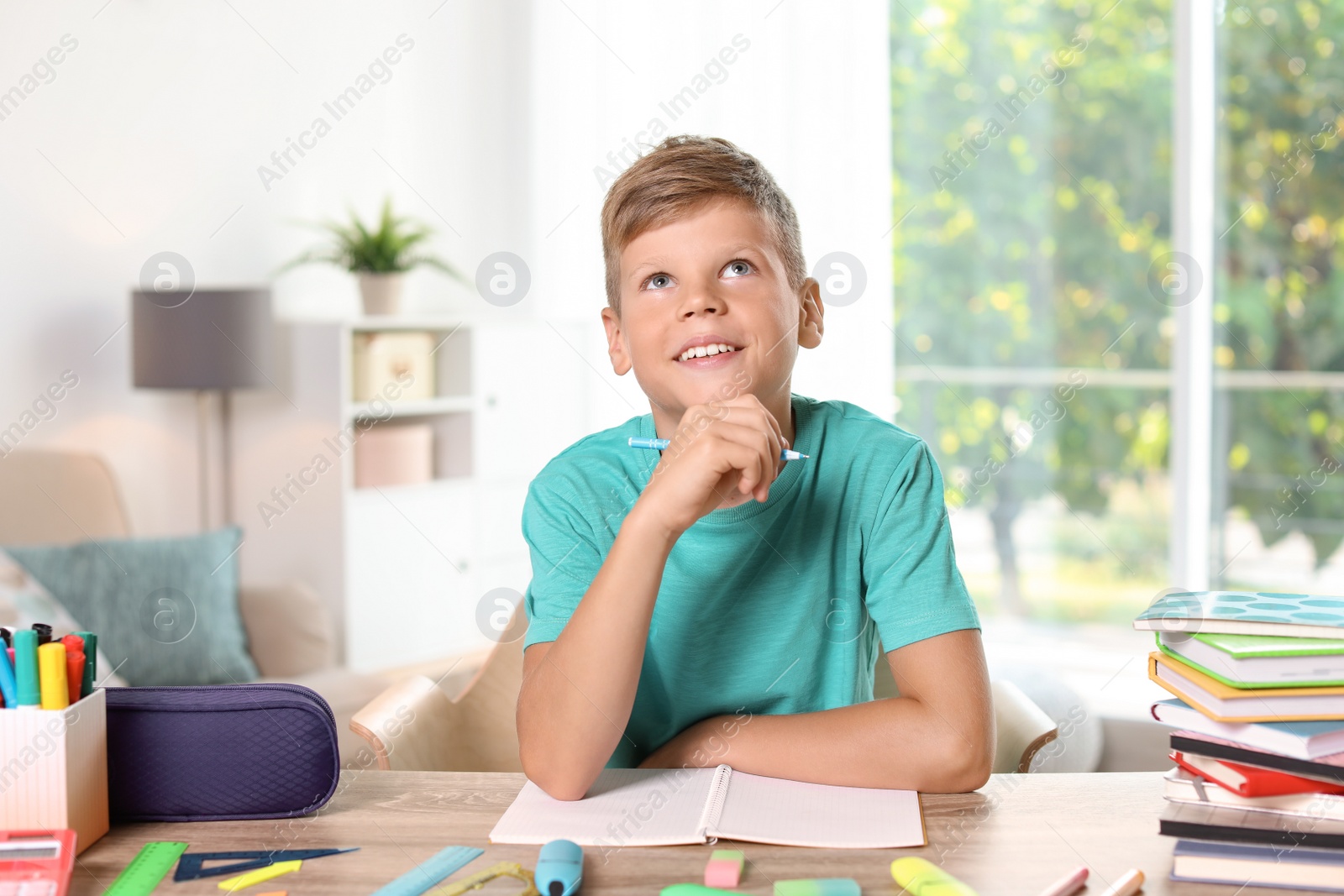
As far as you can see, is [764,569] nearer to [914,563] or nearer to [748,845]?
[914,563]

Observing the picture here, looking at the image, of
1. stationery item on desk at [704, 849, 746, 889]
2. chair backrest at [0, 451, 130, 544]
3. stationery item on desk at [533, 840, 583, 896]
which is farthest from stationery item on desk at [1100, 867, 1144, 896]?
chair backrest at [0, 451, 130, 544]

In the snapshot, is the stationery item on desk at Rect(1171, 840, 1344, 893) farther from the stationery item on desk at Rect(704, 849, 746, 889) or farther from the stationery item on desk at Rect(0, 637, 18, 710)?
the stationery item on desk at Rect(0, 637, 18, 710)

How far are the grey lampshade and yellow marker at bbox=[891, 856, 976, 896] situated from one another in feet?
9.50

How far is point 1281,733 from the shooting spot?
2.72 feet

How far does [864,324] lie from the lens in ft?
12.5

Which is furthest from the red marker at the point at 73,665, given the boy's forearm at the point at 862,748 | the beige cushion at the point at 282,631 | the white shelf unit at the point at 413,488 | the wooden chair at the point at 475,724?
the white shelf unit at the point at 413,488

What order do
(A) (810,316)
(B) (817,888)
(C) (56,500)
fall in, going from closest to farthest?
(B) (817,888)
(A) (810,316)
(C) (56,500)

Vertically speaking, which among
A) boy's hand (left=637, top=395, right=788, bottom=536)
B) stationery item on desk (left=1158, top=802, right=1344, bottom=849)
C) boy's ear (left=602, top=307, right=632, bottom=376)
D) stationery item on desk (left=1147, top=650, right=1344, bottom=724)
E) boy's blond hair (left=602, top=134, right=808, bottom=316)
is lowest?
stationery item on desk (left=1158, top=802, right=1344, bottom=849)

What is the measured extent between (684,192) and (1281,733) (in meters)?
0.72

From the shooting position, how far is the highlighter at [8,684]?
2.75 ft

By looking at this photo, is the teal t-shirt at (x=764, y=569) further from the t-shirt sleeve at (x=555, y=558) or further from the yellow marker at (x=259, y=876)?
the yellow marker at (x=259, y=876)

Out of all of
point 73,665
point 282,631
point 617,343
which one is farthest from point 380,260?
point 73,665

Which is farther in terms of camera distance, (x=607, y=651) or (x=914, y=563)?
(x=914, y=563)

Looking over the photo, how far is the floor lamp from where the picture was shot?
3236 mm
